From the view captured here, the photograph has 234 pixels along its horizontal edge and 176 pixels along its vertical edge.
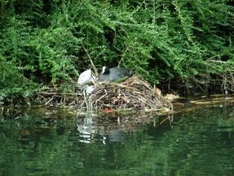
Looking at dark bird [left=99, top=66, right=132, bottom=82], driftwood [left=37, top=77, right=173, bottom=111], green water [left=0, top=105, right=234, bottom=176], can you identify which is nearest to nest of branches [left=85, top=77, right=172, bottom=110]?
driftwood [left=37, top=77, right=173, bottom=111]

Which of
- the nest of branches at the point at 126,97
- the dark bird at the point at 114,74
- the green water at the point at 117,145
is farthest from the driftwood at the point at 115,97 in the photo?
the green water at the point at 117,145

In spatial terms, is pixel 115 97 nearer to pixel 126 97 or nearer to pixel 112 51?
pixel 126 97

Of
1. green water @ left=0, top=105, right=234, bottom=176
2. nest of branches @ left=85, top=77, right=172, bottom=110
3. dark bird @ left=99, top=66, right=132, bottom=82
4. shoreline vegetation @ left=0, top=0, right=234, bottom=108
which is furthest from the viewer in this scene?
dark bird @ left=99, top=66, right=132, bottom=82

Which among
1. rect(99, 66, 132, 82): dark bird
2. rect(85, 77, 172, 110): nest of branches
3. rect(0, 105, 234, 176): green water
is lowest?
rect(0, 105, 234, 176): green water

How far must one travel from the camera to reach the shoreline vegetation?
35.9 feet

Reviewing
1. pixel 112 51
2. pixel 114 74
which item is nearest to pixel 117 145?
pixel 114 74

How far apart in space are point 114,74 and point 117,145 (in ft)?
10.8

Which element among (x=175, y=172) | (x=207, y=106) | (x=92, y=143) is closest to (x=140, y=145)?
(x=92, y=143)

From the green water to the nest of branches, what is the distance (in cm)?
49

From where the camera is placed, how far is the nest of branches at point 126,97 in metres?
10.6

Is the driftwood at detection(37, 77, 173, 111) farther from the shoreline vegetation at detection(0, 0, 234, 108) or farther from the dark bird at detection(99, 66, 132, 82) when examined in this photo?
the dark bird at detection(99, 66, 132, 82)

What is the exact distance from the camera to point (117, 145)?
8.12m

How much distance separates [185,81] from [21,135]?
14.5 feet

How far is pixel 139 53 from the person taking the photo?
11.9 m
